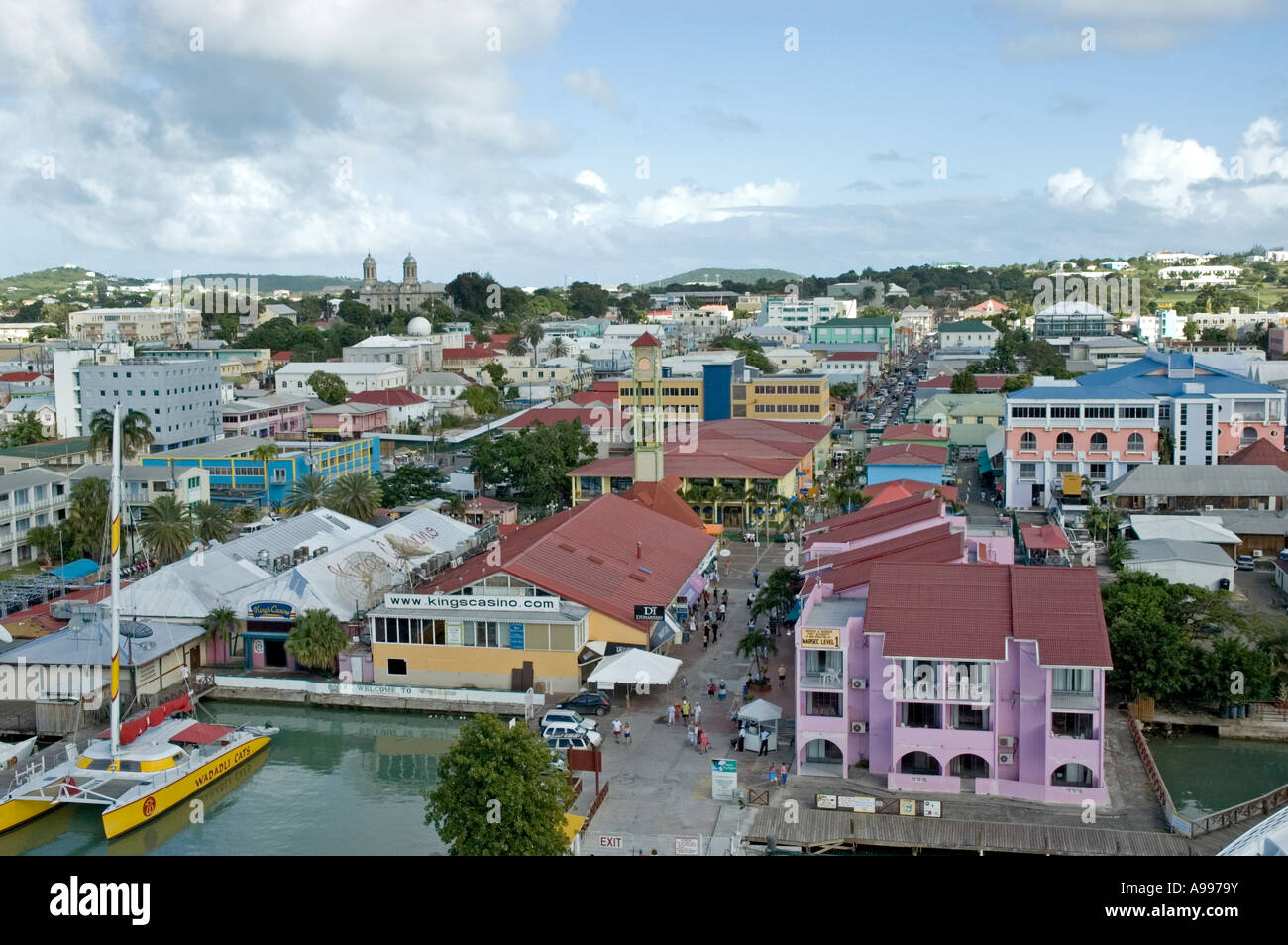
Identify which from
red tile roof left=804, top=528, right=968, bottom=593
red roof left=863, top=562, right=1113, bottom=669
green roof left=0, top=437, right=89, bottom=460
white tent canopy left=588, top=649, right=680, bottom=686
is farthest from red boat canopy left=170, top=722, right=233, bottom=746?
green roof left=0, top=437, right=89, bottom=460

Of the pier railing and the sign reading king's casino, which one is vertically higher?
the sign reading king's casino

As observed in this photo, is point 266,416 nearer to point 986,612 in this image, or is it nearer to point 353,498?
point 353,498

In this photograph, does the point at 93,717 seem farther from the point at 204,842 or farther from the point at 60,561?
the point at 60,561

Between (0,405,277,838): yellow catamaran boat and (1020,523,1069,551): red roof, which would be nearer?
(0,405,277,838): yellow catamaran boat

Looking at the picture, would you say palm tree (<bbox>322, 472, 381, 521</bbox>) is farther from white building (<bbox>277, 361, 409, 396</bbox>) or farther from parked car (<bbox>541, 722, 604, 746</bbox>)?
white building (<bbox>277, 361, 409, 396</bbox>)

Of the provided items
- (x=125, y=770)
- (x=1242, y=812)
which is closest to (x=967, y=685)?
(x=1242, y=812)

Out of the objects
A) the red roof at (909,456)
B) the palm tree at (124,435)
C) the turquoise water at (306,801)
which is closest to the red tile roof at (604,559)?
the turquoise water at (306,801)
